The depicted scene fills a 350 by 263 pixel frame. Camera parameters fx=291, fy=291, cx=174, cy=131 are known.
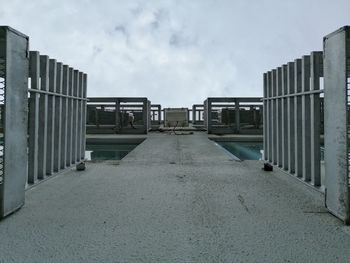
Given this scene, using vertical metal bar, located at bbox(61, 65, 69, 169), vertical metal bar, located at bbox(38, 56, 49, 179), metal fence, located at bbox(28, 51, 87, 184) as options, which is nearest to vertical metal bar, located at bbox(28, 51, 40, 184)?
metal fence, located at bbox(28, 51, 87, 184)

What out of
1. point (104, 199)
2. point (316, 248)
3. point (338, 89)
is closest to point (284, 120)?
point (338, 89)

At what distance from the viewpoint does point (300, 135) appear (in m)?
2.57

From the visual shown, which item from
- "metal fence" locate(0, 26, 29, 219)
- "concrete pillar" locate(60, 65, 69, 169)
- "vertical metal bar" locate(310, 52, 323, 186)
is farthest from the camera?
"concrete pillar" locate(60, 65, 69, 169)

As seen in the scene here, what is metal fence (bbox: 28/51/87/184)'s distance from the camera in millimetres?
2418

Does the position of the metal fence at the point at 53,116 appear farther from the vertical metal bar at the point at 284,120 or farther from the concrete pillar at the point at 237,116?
the concrete pillar at the point at 237,116

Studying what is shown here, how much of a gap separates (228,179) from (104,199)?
1377 millimetres

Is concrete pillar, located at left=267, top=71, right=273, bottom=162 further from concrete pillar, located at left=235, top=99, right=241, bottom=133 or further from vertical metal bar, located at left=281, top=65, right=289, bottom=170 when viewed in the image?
concrete pillar, located at left=235, top=99, right=241, bottom=133

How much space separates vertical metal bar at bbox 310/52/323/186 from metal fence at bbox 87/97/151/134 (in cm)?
873

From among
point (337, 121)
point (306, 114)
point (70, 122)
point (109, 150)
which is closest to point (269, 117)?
point (306, 114)

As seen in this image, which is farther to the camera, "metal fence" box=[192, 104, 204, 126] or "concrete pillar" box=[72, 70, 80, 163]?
"metal fence" box=[192, 104, 204, 126]

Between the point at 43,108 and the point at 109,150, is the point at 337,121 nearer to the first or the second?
the point at 43,108

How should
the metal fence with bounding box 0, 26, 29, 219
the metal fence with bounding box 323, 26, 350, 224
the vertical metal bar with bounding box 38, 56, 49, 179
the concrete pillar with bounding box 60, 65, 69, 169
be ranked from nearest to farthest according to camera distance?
the metal fence with bounding box 323, 26, 350, 224 → the metal fence with bounding box 0, 26, 29, 219 → the vertical metal bar with bounding box 38, 56, 49, 179 → the concrete pillar with bounding box 60, 65, 69, 169

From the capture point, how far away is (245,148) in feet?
28.7

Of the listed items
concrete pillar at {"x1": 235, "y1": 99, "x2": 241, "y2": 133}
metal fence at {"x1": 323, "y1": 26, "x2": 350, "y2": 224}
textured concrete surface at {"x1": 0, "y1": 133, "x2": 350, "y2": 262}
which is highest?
concrete pillar at {"x1": 235, "y1": 99, "x2": 241, "y2": 133}
